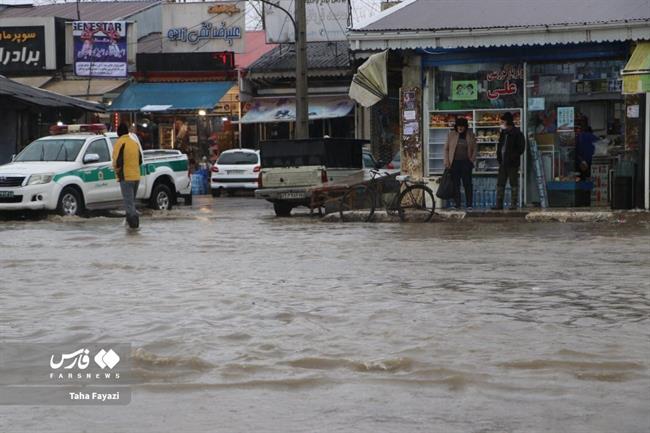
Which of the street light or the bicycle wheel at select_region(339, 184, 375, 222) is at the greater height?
the street light

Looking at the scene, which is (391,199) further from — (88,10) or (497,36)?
(88,10)

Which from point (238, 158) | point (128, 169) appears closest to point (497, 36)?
point (128, 169)

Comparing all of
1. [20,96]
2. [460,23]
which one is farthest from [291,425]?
[20,96]

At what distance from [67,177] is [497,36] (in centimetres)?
873

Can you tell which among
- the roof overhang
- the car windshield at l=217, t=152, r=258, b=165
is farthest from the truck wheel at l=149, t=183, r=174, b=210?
the car windshield at l=217, t=152, r=258, b=165

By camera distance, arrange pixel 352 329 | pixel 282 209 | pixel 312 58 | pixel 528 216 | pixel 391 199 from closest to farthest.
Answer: pixel 352 329 → pixel 528 216 → pixel 391 199 → pixel 282 209 → pixel 312 58

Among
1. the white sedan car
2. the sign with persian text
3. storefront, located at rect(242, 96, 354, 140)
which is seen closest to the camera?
the sign with persian text

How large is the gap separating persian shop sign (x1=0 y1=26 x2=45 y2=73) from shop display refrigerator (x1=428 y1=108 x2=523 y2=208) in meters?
23.2

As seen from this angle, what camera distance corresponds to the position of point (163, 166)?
2722 centimetres

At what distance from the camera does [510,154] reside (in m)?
22.2

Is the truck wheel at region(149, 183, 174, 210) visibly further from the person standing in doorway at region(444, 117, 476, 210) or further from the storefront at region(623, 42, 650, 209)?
the storefront at region(623, 42, 650, 209)

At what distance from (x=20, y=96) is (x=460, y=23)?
15482mm

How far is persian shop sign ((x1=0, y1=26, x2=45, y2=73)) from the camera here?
43469 mm

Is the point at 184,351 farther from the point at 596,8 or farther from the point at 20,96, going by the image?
the point at 20,96
